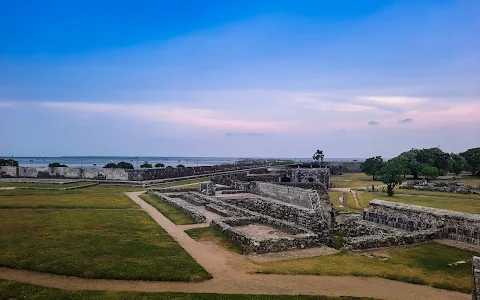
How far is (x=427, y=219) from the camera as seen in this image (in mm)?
15430

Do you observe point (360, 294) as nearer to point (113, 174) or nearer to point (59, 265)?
point (59, 265)

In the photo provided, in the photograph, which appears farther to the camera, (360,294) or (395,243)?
(395,243)

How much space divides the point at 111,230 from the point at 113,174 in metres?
25.0

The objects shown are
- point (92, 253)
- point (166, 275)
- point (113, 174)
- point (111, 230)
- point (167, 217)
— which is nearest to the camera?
point (166, 275)

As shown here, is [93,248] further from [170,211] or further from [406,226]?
[406,226]

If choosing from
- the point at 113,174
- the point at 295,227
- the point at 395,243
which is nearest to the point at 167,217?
the point at 295,227

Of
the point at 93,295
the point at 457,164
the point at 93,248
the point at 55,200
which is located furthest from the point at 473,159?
the point at 93,295

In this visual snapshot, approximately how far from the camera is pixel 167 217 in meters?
19.1

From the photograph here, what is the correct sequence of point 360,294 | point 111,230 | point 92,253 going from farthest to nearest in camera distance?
point 111,230 < point 92,253 < point 360,294

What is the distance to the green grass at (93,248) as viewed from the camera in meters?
10.1

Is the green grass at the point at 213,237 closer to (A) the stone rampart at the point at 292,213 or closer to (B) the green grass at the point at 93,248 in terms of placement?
(B) the green grass at the point at 93,248

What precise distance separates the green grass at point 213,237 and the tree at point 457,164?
187 feet

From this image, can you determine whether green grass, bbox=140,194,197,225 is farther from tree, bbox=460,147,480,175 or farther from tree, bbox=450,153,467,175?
tree, bbox=460,147,480,175

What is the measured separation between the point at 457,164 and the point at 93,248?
63.4 metres
